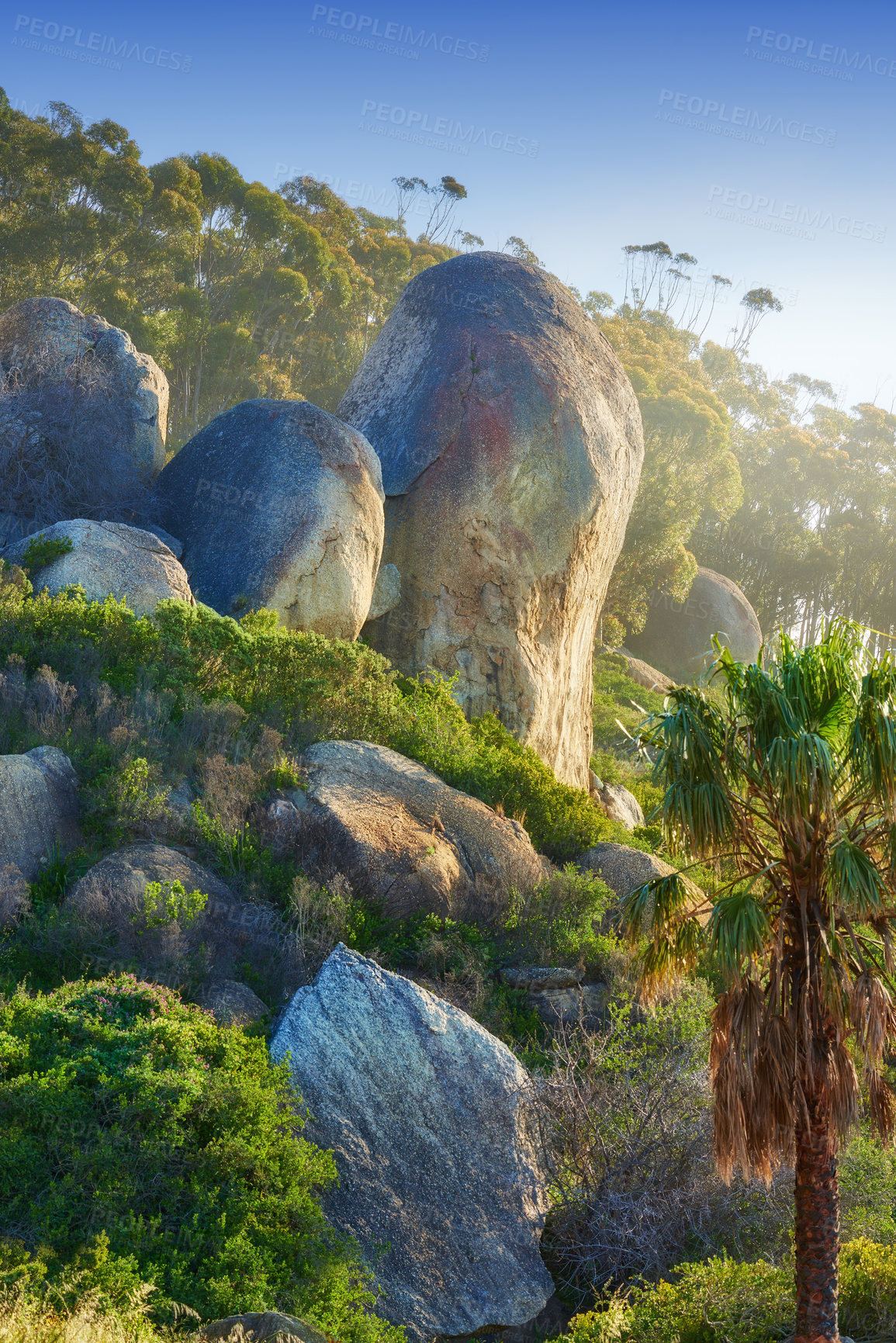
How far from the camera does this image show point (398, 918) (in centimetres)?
1109

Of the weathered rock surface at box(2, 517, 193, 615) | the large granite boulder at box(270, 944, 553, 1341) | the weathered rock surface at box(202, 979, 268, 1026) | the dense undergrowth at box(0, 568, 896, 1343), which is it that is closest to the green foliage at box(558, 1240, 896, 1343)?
the dense undergrowth at box(0, 568, 896, 1343)

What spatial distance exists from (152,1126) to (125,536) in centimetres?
→ 939

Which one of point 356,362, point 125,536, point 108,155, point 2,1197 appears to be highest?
point 108,155

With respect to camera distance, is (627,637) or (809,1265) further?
(627,637)

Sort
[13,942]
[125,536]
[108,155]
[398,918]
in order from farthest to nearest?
[108,155]
[125,536]
[398,918]
[13,942]

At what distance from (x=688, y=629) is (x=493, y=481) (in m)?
22.7

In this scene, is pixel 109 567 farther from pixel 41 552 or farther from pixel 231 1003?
pixel 231 1003

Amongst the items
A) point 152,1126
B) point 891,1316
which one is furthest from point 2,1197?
point 891,1316

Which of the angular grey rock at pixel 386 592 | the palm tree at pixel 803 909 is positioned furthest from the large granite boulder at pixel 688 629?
the palm tree at pixel 803 909

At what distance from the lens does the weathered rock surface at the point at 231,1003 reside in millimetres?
8789

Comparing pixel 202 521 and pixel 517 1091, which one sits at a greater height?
pixel 202 521

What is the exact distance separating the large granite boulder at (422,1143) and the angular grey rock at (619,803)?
41.0 feet

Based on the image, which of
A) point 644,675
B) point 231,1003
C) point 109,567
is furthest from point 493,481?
point 644,675

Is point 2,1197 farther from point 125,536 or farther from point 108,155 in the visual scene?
point 108,155
